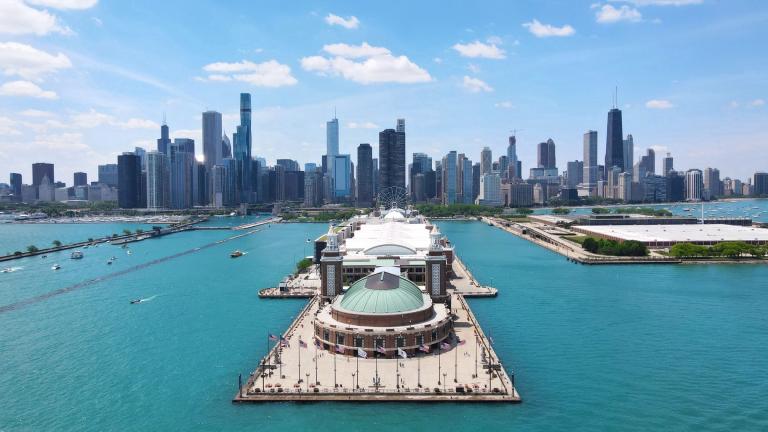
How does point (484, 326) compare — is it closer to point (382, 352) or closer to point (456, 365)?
point (456, 365)

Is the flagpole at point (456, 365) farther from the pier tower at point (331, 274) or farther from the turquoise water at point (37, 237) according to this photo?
the turquoise water at point (37, 237)

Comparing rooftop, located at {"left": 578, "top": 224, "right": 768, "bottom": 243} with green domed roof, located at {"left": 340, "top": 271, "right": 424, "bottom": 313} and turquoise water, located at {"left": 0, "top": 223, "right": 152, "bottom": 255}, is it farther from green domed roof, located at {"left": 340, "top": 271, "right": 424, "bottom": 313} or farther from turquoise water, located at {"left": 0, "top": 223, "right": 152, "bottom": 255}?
turquoise water, located at {"left": 0, "top": 223, "right": 152, "bottom": 255}

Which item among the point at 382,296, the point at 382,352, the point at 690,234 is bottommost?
the point at 382,352

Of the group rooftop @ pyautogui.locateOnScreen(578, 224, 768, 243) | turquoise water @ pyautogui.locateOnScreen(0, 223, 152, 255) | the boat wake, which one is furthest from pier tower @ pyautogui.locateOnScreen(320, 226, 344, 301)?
turquoise water @ pyautogui.locateOnScreen(0, 223, 152, 255)

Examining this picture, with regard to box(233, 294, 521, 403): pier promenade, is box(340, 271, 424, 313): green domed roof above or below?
above

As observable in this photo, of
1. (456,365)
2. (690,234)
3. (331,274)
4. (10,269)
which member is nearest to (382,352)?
(456,365)

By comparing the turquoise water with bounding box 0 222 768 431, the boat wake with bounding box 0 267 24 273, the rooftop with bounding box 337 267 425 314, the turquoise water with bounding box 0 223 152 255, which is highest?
the rooftop with bounding box 337 267 425 314
